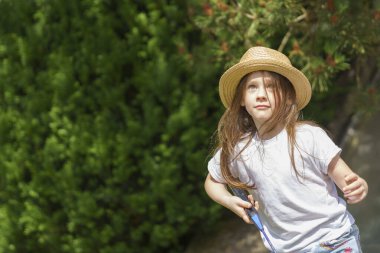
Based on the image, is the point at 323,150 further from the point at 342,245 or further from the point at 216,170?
the point at 216,170

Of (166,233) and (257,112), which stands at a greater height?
(257,112)

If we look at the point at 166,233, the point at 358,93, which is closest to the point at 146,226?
the point at 166,233

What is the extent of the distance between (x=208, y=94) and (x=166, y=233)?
1.02 metres

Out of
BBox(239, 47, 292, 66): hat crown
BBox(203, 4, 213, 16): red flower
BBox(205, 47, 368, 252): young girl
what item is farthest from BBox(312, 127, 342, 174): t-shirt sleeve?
BBox(203, 4, 213, 16): red flower

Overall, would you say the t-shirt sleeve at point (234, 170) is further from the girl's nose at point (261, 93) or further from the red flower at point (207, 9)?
the red flower at point (207, 9)

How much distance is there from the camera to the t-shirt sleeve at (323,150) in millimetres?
2932

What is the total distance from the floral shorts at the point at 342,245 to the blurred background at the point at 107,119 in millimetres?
1937

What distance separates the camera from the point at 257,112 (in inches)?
120

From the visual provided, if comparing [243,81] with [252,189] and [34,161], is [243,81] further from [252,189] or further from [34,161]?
[34,161]

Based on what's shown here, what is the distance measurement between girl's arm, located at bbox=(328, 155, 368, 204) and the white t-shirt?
0.04 m

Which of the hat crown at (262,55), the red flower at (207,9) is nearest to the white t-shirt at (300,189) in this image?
the hat crown at (262,55)

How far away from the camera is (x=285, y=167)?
2980mm

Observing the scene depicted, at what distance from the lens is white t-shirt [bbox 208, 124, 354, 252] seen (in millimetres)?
2975

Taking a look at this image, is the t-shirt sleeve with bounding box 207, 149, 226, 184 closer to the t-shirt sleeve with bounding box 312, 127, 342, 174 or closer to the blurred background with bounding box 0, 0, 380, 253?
the t-shirt sleeve with bounding box 312, 127, 342, 174
